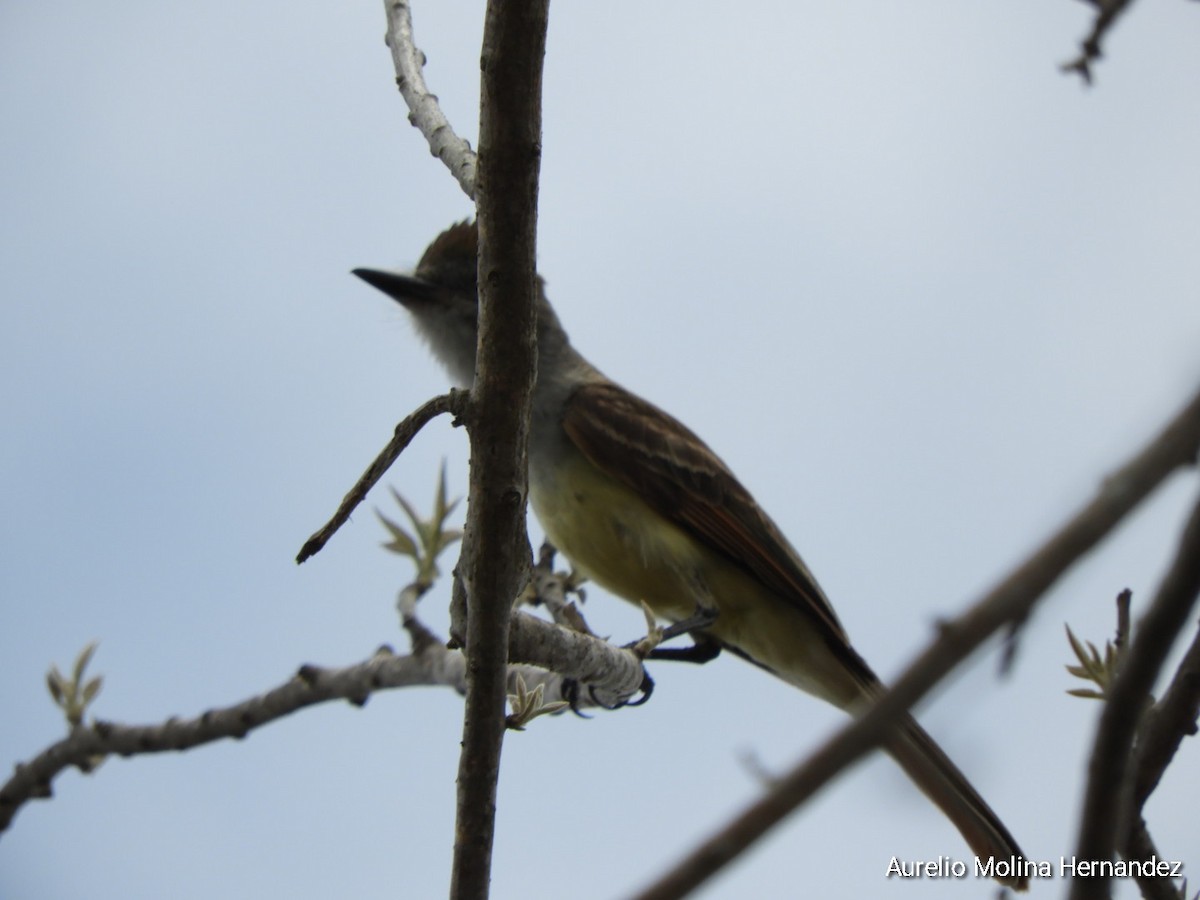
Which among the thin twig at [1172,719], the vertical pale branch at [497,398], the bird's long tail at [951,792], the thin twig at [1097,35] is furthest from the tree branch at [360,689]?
the thin twig at [1097,35]

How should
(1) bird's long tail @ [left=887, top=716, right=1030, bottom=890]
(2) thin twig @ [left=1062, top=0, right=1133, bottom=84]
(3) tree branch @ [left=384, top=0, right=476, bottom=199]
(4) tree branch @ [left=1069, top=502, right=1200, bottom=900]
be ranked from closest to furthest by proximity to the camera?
(4) tree branch @ [left=1069, top=502, right=1200, bottom=900] < (2) thin twig @ [left=1062, top=0, right=1133, bottom=84] < (3) tree branch @ [left=384, top=0, right=476, bottom=199] < (1) bird's long tail @ [left=887, top=716, right=1030, bottom=890]

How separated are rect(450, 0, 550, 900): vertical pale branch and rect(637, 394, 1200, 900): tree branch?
1.85 metres

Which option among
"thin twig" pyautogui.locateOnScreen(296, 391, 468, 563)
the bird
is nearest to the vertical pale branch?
"thin twig" pyautogui.locateOnScreen(296, 391, 468, 563)

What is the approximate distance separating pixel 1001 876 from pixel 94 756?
3.45 metres

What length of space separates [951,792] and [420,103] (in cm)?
345

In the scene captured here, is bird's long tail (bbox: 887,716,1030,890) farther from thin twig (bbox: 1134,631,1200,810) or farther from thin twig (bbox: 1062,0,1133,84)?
thin twig (bbox: 1062,0,1133,84)

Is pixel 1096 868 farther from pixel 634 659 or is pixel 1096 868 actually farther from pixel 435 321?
pixel 435 321

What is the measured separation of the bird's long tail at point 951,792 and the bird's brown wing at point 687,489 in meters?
0.79

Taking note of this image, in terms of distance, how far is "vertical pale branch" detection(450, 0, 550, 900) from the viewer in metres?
2.73

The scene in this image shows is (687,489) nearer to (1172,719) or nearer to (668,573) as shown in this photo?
(668,573)

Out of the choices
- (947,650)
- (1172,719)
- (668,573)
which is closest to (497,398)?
(1172,719)

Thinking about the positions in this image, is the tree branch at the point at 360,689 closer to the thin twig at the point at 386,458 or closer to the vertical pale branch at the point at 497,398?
the vertical pale branch at the point at 497,398

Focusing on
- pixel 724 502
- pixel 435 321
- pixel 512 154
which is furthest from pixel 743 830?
pixel 435 321

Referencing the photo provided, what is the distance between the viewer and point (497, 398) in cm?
301
